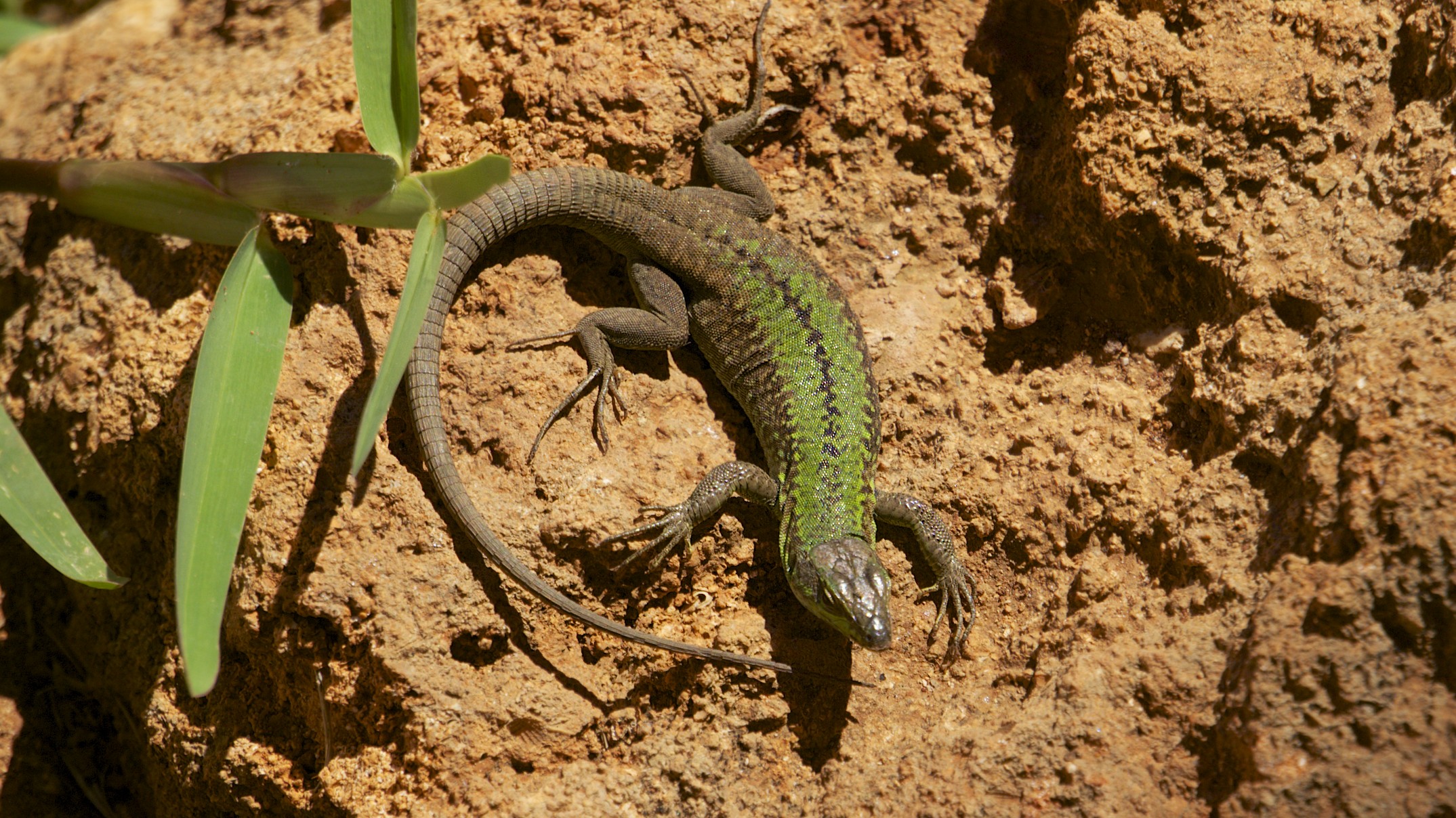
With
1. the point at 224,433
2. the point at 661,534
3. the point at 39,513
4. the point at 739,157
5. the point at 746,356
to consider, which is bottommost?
the point at 39,513

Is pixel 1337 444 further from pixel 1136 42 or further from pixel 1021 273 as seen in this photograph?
pixel 1136 42

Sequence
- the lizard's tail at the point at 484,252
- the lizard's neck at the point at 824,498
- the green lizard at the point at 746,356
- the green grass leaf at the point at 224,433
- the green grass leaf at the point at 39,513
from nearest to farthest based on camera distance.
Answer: the green grass leaf at the point at 224,433
the green grass leaf at the point at 39,513
the lizard's tail at the point at 484,252
the green lizard at the point at 746,356
the lizard's neck at the point at 824,498

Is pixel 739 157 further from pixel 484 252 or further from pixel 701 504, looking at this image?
pixel 701 504

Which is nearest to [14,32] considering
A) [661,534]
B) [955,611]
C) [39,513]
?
[39,513]

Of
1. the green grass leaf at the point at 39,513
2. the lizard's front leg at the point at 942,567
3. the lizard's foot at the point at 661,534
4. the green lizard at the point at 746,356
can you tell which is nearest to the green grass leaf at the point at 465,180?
the green lizard at the point at 746,356

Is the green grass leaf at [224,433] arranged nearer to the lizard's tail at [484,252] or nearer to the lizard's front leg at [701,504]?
the lizard's tail at [484,252]

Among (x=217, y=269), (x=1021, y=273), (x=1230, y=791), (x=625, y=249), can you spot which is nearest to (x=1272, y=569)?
(x=1230, y=791)

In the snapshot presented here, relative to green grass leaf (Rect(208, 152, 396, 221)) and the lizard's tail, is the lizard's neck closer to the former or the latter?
the lizard's tail
